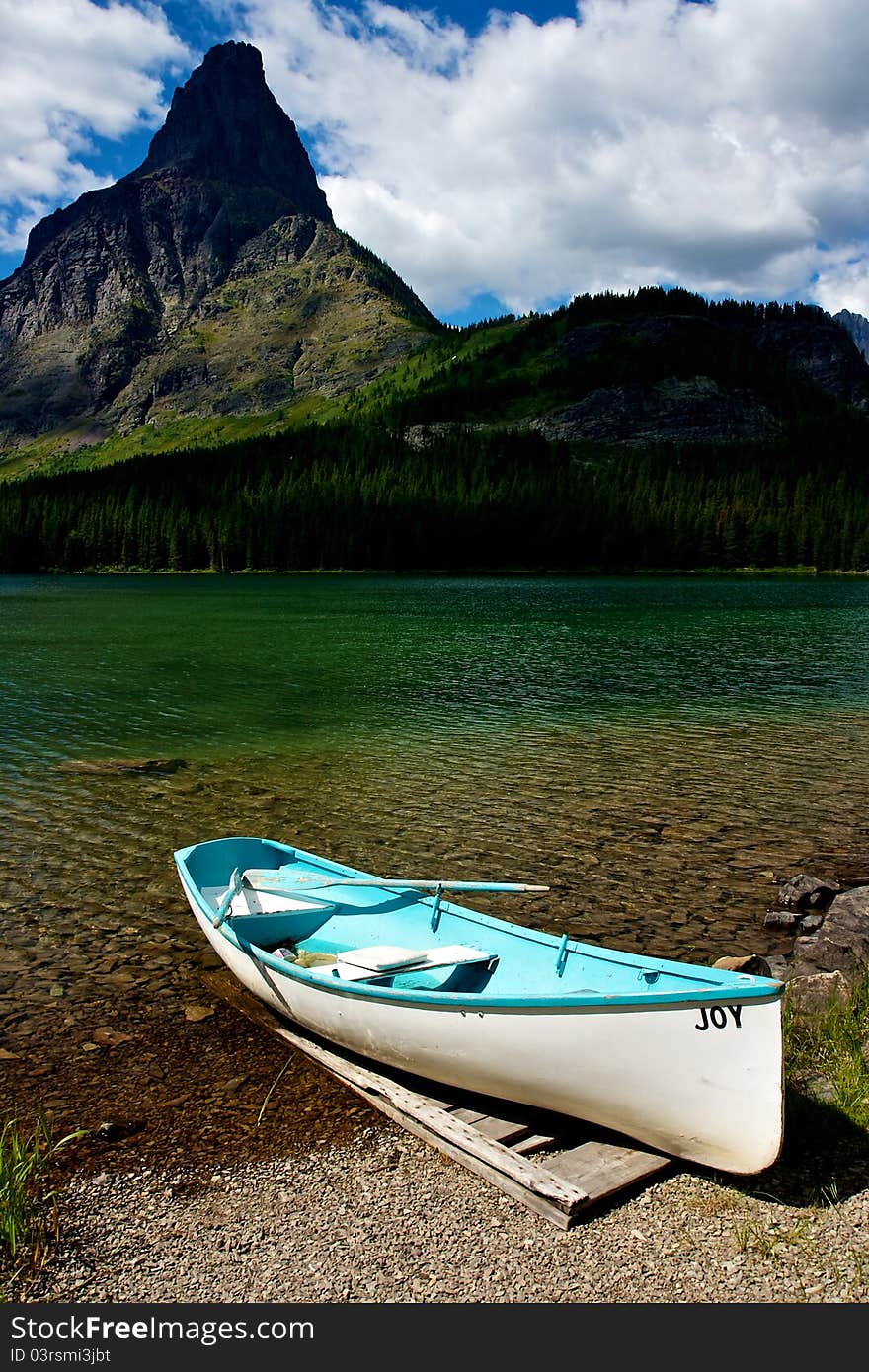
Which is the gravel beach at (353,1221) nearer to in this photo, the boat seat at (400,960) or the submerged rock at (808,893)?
the boat seat at (400,960)

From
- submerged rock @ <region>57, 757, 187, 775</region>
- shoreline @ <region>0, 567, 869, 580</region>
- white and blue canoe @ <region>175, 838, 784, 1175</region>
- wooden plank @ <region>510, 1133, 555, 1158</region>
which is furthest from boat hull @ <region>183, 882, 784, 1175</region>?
shoreline @ <region>0, 567, 869, 580</region>

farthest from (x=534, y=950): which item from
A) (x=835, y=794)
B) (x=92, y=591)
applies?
(x=92, y=591)

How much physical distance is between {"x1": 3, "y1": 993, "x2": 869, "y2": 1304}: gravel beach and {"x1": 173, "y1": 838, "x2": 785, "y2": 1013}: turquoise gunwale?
1317 millimetres

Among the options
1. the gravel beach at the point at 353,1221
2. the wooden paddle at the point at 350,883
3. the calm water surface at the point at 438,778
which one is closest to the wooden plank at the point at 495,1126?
the gravel beach at the point at 353,1221

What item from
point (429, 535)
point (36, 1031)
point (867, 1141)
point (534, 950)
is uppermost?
point (429, 535)

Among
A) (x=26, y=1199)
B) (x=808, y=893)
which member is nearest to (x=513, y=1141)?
(x=26, y=1199)

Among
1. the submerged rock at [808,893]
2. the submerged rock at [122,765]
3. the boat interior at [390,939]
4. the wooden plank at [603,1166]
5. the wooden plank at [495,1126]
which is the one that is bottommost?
the submerged rock at [122,765]

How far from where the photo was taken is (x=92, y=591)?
123500 millimetres

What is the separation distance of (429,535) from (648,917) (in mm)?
170328

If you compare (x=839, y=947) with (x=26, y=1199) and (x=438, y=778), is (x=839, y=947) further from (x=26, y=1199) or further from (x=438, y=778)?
(x=438, y=778)

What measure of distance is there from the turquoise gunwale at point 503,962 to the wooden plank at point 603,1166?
140 centimetres

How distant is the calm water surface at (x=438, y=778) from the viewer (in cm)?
1428

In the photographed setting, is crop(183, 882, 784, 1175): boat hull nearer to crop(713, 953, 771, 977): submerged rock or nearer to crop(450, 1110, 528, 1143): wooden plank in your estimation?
crop(450, 1110, 528, 1143): wooden plank
